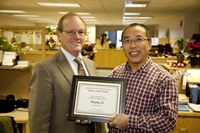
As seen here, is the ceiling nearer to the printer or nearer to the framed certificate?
the printer

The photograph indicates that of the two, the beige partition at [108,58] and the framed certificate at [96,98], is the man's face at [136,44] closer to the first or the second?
the framed certificate at [96,98]

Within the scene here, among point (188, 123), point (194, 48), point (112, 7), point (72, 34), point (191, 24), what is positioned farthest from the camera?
point (191, 24)

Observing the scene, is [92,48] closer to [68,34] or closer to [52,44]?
[52,44]

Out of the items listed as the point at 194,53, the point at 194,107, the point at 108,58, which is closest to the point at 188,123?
the point at 194,107

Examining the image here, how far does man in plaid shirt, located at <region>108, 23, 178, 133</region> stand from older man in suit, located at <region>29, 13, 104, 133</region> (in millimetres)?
276

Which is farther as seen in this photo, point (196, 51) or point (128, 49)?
point (196, 51)

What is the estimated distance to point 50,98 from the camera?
145cm

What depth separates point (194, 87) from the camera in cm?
279

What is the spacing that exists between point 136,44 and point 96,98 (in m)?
0.41

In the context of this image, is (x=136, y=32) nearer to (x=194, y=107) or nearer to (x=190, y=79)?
(x=194, y=107)

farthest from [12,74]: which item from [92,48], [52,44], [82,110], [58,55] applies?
[92,48]

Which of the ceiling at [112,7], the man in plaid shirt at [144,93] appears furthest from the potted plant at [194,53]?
the ceiling at [112,7]

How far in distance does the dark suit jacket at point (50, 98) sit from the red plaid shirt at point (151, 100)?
1.25 feet

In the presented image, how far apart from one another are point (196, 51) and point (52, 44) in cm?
323
